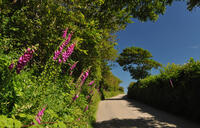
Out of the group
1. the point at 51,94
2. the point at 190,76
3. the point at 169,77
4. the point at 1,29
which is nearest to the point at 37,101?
the point at 51,94

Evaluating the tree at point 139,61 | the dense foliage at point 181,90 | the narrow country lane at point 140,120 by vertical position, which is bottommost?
the narrow country lane at point 140,120

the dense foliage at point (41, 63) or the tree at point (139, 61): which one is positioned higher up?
the tree at point (139, 61)

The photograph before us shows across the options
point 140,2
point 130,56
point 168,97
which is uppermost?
point 130,56

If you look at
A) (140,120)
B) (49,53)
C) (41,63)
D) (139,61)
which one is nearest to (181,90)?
(140,120)

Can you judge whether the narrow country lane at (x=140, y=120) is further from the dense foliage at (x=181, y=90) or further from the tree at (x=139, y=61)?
the tree at (x=139, y=61)

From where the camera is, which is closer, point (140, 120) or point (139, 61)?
point (140, 120)

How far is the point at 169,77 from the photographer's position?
27.8 ft

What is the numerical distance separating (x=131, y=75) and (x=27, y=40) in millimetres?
31988

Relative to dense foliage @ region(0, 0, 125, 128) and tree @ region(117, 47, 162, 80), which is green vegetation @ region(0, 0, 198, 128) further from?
tree @ region(117, 47, 162, 80)

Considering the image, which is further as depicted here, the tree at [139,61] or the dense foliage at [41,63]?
the tree at [139,61]

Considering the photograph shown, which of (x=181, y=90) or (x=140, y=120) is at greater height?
(x=181, y=90)

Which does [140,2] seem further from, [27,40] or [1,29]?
[1,29]

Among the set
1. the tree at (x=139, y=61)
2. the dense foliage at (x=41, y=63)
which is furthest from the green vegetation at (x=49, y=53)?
the tree at (x=139, y=61)

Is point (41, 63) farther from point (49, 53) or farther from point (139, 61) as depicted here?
point (139, 61)
